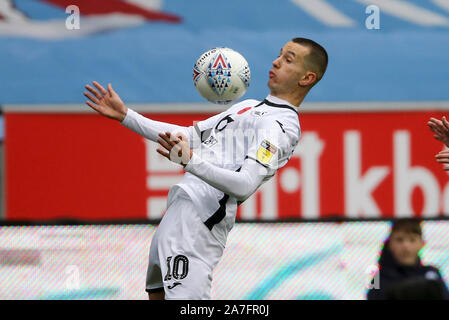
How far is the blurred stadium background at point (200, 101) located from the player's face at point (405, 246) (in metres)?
2.61

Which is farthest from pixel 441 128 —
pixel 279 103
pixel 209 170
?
pixel 209 170

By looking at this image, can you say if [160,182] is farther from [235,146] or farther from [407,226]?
[235,146]

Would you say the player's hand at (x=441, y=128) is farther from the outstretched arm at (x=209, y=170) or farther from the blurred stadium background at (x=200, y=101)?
the blurred stadium background at (x=200, y=101)

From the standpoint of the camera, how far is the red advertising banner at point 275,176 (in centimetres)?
799

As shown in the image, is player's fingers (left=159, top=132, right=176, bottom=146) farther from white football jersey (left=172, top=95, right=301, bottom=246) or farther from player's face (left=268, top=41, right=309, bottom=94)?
player's face (left=268, top=41, right=309, bottom=94)

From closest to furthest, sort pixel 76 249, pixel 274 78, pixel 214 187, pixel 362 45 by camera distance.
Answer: pixel 214 187, pixel 274 78, pixel 76 249, pixel 362 45

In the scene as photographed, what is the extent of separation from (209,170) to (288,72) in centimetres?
71

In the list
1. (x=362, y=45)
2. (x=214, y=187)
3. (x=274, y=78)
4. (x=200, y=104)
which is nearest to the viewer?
(x=214, y=187)

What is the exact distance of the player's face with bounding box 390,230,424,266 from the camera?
164 inches

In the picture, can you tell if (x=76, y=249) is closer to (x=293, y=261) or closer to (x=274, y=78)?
(x=293, y=261)

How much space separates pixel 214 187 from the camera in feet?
11.0

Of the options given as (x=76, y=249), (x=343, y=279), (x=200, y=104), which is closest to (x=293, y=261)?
(x=343, y=279)

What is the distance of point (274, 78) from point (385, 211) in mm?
4782

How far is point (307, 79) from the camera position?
3.66 metres
